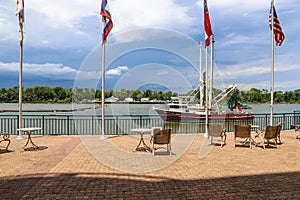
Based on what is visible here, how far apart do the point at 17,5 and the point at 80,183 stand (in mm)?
9950

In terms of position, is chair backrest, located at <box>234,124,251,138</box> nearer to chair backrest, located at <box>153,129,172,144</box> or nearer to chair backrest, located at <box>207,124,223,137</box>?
chair backrest, located at <box>207,124,223,137</box>

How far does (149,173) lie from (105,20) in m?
8.28

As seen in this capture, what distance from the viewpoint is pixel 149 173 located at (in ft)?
20.0

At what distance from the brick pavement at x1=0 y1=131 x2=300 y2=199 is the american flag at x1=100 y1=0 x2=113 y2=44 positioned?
5512 millimetres

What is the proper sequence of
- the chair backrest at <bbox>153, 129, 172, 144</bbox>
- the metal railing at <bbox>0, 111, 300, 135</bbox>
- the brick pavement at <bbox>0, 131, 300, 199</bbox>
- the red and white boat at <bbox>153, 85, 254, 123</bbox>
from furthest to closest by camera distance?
the red and white boat at <bbox>153, 85, 254, 123</bbox>
the metal railing at <bbox>0, 111, 300, 135</bbox>
the chair backrest at <bbox>153, 129, 172, 144</bbox>
the brick pavement at <bbox>0, 131, 300, 199</bbox>

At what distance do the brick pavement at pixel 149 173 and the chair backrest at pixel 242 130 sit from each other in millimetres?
675

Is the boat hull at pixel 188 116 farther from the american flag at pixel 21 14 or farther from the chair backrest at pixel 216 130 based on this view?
the american flag at pixel 21 14

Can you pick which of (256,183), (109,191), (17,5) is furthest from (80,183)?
(17,5)

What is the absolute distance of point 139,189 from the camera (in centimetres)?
492

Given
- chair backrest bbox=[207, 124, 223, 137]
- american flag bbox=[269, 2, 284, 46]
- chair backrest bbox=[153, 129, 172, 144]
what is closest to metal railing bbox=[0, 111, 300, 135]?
american flag bbox=[269, 2, 284, 46]

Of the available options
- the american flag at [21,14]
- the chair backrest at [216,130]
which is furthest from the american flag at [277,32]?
the american flag at [21,14]

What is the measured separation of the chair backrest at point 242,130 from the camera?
956cm

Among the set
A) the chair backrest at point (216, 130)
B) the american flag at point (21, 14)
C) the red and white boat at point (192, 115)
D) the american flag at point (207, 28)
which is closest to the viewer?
the chair backrest at point (216, 130)

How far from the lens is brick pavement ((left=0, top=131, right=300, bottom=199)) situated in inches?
184
